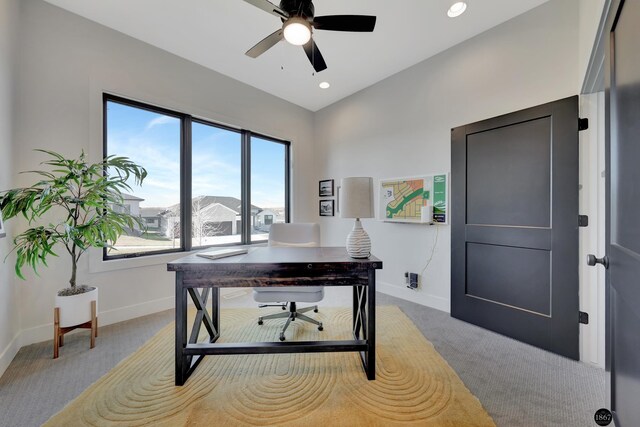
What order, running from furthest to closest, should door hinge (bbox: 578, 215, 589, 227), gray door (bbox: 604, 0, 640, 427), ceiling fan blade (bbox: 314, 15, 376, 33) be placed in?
1. door hinge (bbox: 578, 215, 589, 227)
2. ceiling fan blade (bbox: 314, 15, 376, 33)
3. gray door (bbox: 604, 0, 640, 427)

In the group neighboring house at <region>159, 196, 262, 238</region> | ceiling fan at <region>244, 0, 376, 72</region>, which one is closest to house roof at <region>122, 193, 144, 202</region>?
neighboring house at <region>159, 196, 262, 238</region>

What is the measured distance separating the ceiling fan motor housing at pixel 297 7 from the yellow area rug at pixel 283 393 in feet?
8.16

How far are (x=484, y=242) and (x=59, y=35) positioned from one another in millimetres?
4430

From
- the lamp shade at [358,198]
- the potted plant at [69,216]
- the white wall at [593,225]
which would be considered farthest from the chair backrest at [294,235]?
the white wall at [593,225]

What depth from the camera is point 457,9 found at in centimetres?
221

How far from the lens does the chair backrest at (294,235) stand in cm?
273

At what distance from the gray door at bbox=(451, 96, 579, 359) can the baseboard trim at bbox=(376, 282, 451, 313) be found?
0.57 feet

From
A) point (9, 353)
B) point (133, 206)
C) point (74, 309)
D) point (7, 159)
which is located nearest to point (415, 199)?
point (133, 206)

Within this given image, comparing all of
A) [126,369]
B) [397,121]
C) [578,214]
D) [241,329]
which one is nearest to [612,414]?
[578,214]

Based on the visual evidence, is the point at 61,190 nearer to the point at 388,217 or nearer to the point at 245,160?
the point at 245,160

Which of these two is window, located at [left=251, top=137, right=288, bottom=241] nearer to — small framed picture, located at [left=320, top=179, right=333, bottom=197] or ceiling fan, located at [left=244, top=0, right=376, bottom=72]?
small framed picture, located at [left=320, top=179, right=333, bottom=197]

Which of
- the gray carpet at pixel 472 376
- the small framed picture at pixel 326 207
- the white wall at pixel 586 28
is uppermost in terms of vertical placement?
the white wall at pixel 586 28

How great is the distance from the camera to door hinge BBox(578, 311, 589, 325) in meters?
1.90

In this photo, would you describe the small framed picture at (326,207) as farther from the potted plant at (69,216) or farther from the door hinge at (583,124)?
the door hinge at (583,124)
